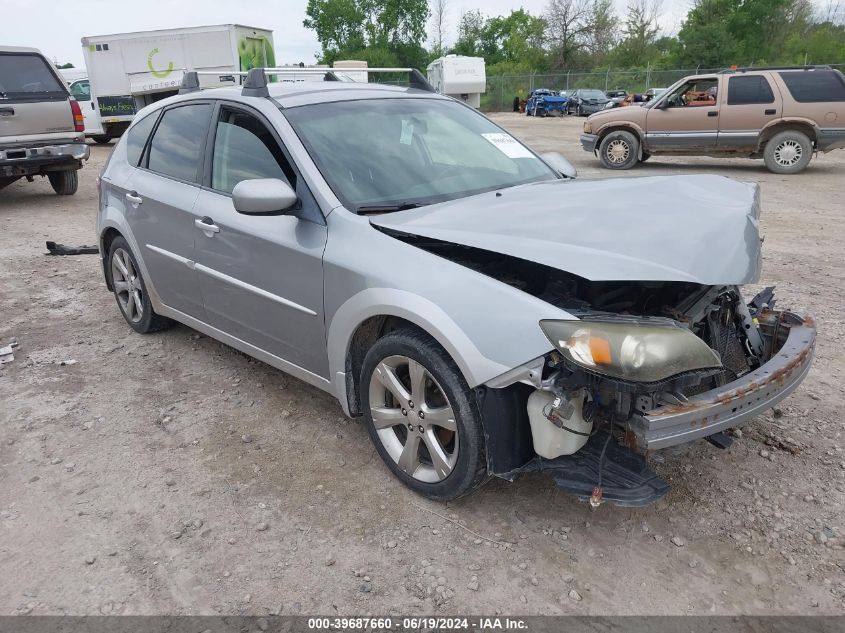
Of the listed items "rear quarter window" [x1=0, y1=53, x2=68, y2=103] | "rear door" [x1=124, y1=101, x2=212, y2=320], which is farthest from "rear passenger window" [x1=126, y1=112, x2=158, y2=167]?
"rear quarter window" [x1=0, y1=53, x2=68, y2=103]

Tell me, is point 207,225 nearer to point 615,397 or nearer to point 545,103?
point 615,397

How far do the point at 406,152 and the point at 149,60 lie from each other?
1727 centimetres

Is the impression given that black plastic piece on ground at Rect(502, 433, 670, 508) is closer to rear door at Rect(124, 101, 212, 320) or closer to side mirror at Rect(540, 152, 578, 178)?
side mirror at Rect(540, 152, 578, 178)

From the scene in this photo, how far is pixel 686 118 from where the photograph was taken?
12531 millimetres

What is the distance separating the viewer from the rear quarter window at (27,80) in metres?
9.56

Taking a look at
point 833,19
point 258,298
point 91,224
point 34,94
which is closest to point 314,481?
point 258,298

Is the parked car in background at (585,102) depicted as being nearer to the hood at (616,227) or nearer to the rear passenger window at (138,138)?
the rear passenger window at (138,138)

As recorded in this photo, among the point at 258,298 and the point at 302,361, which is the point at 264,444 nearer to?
the point at 302,361

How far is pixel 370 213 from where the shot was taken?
10.0 feet

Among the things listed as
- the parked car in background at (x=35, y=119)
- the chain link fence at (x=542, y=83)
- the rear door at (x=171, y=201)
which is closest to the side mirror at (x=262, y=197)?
the rear door at (x=171, y=201)

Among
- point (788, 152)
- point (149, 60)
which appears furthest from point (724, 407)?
point (149, 60)

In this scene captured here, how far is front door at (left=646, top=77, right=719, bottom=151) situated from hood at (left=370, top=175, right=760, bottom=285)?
10226 millimetres

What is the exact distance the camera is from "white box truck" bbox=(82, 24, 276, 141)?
17453 mm

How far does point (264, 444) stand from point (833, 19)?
5959cm
